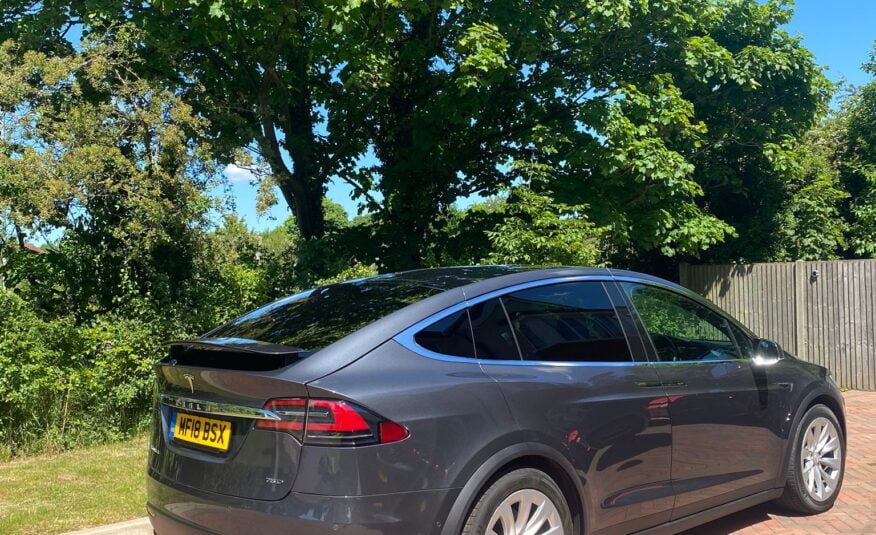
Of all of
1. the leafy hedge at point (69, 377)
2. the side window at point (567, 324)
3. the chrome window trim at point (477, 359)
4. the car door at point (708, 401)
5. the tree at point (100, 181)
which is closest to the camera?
the chrome window trim at point (477, 359)

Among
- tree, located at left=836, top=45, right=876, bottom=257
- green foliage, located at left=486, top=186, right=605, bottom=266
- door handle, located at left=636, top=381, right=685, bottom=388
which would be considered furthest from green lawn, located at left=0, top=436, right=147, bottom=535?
tree, located at left=836, top=45, right=876, bottom=257

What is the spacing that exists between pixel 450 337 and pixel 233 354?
97 cm

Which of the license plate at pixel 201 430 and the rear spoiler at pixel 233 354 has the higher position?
the rear spoiler at pixel 233 354

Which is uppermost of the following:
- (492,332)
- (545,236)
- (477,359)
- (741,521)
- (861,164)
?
(861,164)

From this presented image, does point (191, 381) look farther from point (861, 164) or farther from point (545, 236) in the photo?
point (861, 164)

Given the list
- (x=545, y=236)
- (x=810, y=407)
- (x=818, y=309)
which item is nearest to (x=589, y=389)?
(x=810, y=407)

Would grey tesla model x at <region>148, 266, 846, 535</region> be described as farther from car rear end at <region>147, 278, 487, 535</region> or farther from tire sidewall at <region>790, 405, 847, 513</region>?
tire sidewall at <region>790, 405, 847, 513</region>

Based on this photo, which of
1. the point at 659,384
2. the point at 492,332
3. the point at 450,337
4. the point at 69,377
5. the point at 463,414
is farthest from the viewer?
the point at 69,377

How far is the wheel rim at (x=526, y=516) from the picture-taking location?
2990mm

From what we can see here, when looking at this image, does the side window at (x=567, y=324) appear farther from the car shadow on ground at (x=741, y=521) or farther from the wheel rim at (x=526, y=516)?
→ the car shadow on ground at (x=741, y=521)

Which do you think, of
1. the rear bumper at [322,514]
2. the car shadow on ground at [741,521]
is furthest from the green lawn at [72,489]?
the car shadow on ground at [741,521]

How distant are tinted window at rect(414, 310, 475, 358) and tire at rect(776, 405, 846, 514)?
281cm

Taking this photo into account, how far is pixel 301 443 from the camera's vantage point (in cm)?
267

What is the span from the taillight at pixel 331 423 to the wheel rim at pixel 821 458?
11.3 feet
